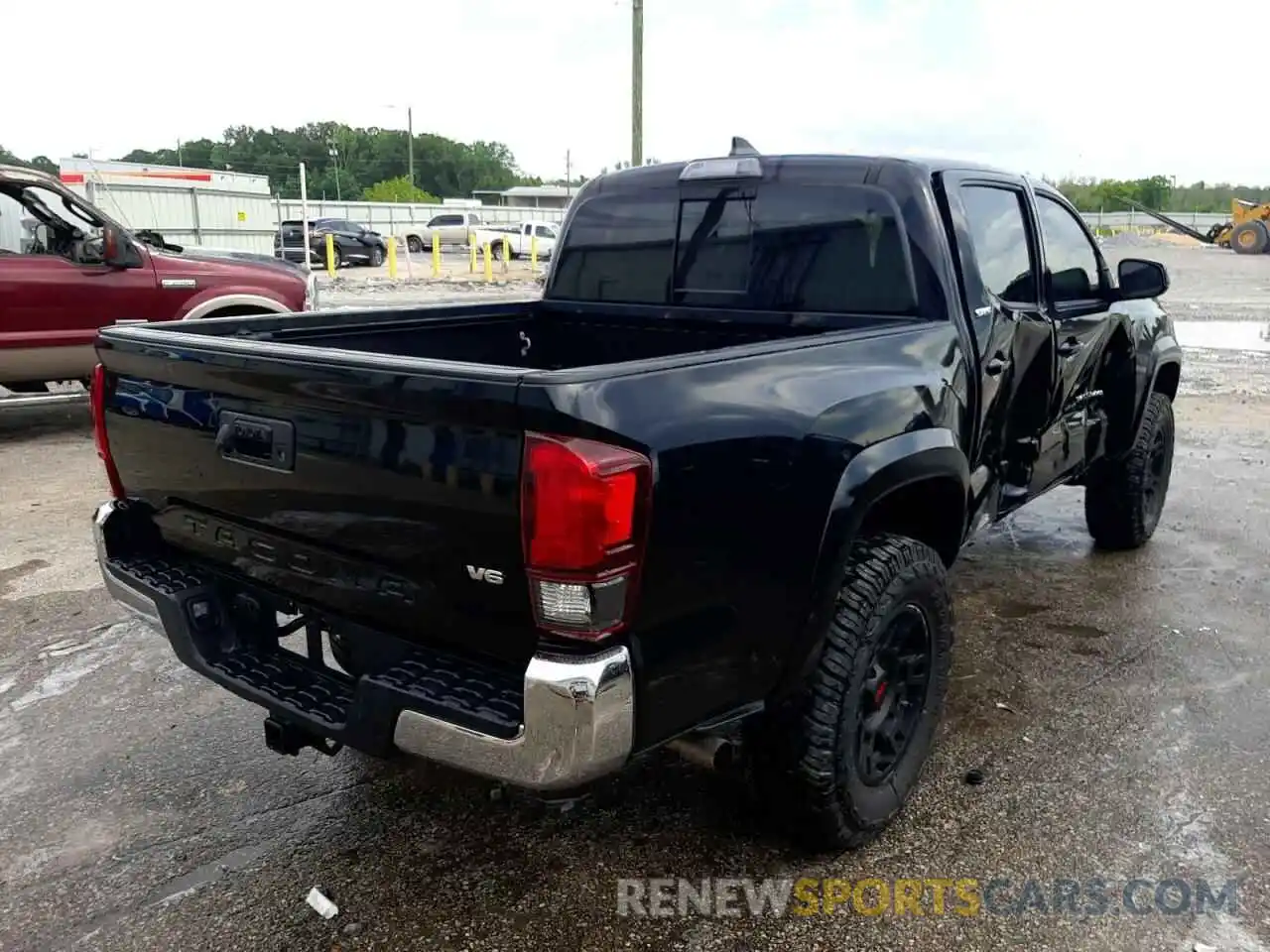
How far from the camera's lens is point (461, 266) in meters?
32.0

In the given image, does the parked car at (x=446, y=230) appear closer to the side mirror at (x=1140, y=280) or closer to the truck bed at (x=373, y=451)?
the side mirror at (x=1140, y=280)

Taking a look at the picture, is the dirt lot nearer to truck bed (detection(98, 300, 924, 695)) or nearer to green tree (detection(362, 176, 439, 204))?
truck bed (detection(98, 300, 924, 695))

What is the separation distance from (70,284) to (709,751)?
23.6ft

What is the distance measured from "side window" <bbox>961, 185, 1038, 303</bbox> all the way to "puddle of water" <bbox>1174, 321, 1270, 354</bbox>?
10.7 meters

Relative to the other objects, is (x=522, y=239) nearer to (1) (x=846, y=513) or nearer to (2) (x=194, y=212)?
(2) (x=194, y=212)

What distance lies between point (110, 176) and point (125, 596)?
60.5 feet

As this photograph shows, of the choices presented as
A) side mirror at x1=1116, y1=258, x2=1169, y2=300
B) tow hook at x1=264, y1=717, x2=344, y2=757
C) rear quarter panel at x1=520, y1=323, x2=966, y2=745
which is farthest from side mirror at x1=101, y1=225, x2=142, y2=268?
rear quarter panel at x1=520, y1=323, x2=966, y2=745

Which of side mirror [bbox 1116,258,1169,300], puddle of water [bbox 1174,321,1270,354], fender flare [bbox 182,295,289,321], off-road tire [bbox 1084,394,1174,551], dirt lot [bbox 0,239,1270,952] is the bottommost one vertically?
puddle of water [bbox 1174,321,1270,354]

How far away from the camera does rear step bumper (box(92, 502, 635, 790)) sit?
6.87 ft

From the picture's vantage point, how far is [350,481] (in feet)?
7.74

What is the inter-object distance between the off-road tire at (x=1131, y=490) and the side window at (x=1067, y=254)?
98 centimetres

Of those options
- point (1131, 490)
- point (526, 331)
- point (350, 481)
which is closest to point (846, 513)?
point (350, 481)

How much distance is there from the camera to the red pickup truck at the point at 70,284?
7836 millimetres

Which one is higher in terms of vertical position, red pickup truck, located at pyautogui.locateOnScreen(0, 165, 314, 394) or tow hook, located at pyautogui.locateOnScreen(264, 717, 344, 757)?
red pickup truck, located at pyautogui.locateOnScreen(0, 165, 314, 394)
